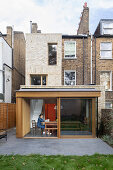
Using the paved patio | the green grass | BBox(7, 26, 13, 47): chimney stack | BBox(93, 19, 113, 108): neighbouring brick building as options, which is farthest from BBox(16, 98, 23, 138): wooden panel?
BBox(7, 26, 13, 47): chimney stack

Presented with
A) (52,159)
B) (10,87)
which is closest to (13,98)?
(10,87)

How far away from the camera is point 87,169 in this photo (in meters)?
5.73

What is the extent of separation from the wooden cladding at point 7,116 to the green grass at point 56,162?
605cm

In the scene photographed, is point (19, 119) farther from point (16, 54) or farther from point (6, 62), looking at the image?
point (16, 54)

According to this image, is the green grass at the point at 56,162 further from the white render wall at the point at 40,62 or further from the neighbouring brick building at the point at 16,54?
the neighbouring brick building at the point at 16,54

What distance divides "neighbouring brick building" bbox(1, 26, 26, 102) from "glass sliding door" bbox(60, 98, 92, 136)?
8.67 meters

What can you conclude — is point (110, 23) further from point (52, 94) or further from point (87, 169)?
point (87, 169)

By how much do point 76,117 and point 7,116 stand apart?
582 cm

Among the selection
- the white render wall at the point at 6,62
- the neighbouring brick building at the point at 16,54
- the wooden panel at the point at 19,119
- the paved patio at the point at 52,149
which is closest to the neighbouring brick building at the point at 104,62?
the paved patio at the point at 52,149

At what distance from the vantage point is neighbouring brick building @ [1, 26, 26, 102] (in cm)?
1798

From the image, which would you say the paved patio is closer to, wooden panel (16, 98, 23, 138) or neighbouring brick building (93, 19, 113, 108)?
wooden panel (16, 98, 23, 138)

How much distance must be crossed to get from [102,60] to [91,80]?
7.63ft

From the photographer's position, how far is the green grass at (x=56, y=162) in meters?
5.90

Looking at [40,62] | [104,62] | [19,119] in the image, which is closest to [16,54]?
[40,62]
